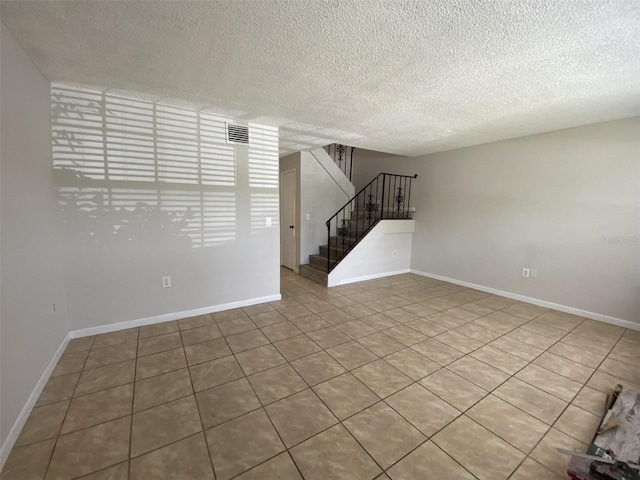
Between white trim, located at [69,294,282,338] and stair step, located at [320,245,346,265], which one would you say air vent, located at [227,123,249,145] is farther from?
stair step, located at [320,245,346,265]

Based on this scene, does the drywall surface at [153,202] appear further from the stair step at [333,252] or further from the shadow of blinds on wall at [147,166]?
the stair step at [333,252]

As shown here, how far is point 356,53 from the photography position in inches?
72.4

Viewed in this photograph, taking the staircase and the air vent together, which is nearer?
the air vent

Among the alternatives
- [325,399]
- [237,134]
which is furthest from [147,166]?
[325,399]

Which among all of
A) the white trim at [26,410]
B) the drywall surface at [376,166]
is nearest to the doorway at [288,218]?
the drywall surface at [376,166]

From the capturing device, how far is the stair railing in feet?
17.6

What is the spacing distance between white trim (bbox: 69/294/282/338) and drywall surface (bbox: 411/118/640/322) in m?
3.52

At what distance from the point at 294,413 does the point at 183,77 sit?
9.09ft

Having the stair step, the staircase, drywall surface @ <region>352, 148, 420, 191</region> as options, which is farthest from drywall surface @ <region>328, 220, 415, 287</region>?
drywall surface @ <region>352, 148, 420, 191</region>

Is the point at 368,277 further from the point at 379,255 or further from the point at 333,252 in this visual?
the point at 333,252

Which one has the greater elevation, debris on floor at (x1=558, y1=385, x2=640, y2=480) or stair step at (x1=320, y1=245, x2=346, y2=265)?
stair step at (x1=320, y1=245, x2=346, y2=265)

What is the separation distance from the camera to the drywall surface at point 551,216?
122 inches

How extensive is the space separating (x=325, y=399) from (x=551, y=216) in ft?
12.9

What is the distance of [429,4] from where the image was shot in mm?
1391
